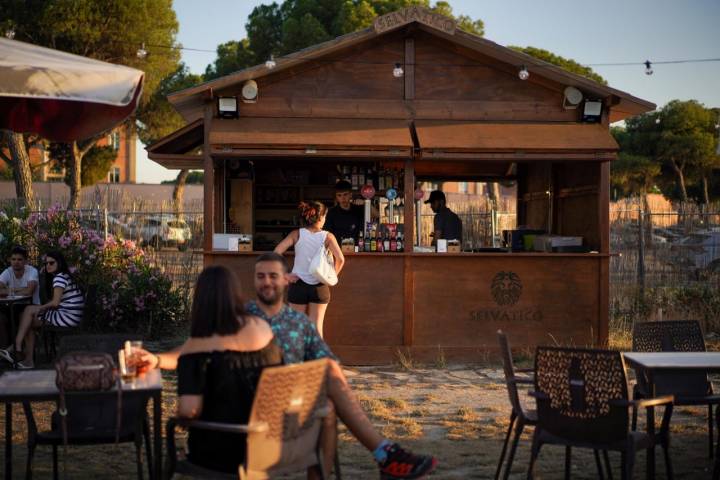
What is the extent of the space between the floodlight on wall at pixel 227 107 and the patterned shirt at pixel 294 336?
5.46 meters

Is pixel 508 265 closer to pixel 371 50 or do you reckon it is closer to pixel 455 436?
pixel 371 50

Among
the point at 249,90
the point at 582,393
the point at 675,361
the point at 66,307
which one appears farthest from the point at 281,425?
the point at 249,90

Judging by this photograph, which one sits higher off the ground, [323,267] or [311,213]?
[311,213]

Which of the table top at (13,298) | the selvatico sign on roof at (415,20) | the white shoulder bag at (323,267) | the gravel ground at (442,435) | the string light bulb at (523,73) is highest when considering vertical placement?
the selvatico sign on roof at (415,20)

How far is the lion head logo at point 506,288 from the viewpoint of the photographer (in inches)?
413

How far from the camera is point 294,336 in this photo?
16.9ft

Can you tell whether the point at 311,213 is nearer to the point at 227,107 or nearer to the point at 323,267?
the point at 323,267

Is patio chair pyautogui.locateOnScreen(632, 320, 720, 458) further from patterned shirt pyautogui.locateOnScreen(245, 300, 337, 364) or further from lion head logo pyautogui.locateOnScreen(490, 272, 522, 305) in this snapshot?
lion head logo pyautogui.locateOnScreen(490, 272, 522, 305)

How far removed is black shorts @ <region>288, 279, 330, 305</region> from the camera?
9375 millimetres

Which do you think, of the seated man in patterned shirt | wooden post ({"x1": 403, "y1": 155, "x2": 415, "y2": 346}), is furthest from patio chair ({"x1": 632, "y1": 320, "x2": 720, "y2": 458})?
wooden post ({"x1": 403, "y1": 155, "x2": 415, "y2": 346})

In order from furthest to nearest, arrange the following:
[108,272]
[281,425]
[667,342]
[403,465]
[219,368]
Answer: [108,272] → [667,342] → [403,465] → [219,368] → [281,425]

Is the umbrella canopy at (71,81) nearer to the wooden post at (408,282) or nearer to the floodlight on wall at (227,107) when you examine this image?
the floodlight on wall at (227,107)

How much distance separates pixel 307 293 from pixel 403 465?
4658mm

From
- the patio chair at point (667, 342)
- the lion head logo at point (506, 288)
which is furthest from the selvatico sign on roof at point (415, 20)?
the patio chair at point (667, 342)
